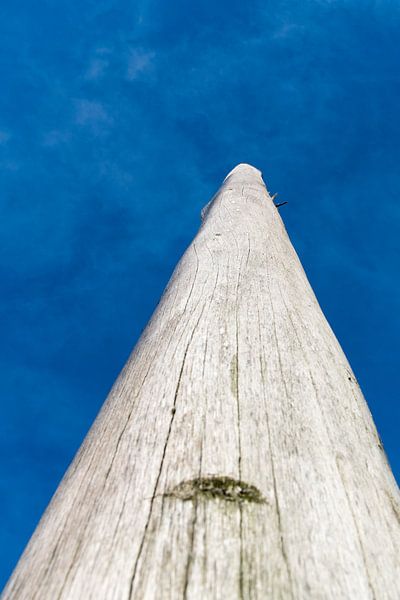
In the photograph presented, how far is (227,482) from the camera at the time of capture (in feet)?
4.09

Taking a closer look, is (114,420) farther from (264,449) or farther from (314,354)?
(314,354)

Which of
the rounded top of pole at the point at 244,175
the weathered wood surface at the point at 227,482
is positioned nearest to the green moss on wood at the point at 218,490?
the weathered wood surface at the point at 227,482

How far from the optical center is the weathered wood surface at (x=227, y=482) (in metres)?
1.05

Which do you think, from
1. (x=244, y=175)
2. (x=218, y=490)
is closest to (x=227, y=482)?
(x=218, y=490)

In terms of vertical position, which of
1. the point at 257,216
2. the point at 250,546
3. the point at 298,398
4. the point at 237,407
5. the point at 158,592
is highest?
the point at 257,216

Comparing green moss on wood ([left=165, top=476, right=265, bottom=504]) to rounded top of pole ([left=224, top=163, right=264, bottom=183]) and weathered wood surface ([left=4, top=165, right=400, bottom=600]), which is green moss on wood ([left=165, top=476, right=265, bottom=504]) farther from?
rounded top of pole ([left=224, top=163, right=264, bottom=183])

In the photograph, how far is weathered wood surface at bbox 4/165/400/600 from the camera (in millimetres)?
1046

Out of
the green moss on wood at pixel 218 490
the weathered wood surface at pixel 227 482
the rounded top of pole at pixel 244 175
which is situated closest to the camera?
the weathered wood surface at pixel 227 482

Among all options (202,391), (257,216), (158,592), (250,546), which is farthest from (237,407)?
(257,216)

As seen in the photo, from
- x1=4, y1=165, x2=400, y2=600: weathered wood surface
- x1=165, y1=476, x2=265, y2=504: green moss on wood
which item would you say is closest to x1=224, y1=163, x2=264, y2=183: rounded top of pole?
x1=4, y1=165, x2=400, y2=600: weathered wood surface

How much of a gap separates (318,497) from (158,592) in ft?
1.45

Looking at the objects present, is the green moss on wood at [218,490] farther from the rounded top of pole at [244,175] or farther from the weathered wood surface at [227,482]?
the rounded top of pole at [244,175]

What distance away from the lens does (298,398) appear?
162 centimetres

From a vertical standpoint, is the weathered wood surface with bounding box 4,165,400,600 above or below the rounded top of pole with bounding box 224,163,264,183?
below
